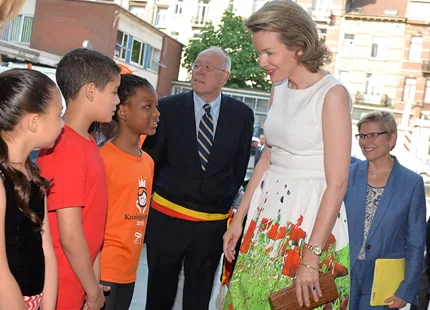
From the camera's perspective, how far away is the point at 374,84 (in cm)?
3778

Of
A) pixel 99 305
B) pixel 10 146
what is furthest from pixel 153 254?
pixel 10 146

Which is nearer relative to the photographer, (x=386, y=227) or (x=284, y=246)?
(x=284, y=246)

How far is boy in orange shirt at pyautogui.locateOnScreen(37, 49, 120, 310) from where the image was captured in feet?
7.07

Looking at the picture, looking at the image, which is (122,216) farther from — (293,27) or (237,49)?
(237,49)

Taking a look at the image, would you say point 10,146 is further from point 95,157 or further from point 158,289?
point 158,289

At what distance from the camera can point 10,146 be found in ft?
6.07

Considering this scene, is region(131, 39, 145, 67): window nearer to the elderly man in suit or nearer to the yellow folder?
the elderly man in suit

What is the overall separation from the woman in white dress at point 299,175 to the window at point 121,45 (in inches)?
1069

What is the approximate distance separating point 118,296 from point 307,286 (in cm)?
99

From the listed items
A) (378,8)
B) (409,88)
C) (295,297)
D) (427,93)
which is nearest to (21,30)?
(378,8)

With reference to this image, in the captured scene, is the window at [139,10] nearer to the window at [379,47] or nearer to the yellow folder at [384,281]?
the window at [379,47]

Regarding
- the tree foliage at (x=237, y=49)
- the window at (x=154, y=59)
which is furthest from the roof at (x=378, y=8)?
the window at (x=154, y=59)

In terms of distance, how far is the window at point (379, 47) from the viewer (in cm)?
3797

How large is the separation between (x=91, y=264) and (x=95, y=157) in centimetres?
42
